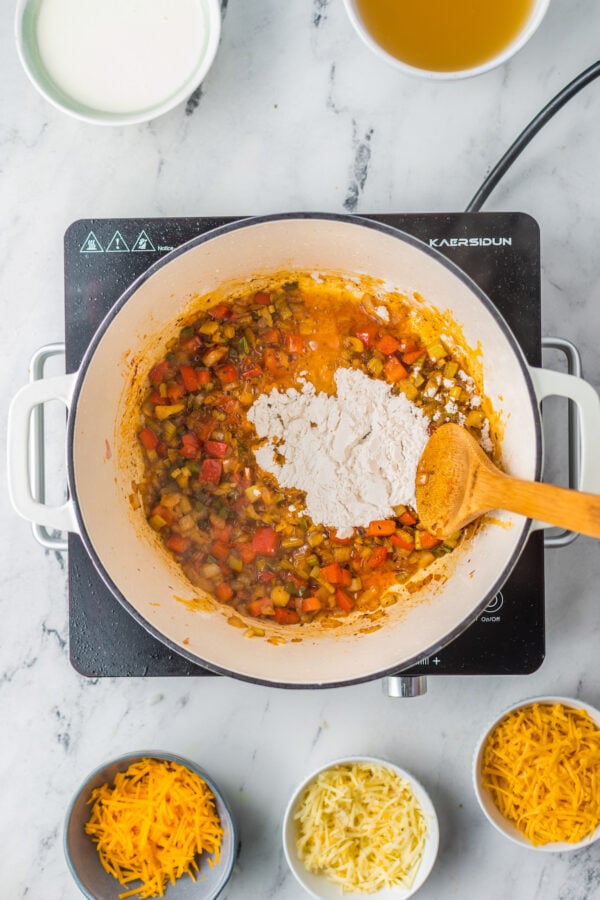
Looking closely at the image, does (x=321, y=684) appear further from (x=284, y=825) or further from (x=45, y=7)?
(x=45, y=7)

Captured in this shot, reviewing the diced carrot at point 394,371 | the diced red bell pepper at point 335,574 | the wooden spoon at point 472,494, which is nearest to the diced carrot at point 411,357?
the diced carrot at point 394,371

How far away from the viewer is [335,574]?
140cm

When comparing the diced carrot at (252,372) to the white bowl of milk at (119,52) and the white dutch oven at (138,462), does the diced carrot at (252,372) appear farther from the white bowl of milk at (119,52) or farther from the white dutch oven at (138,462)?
the white bowl of milk at (119,52)

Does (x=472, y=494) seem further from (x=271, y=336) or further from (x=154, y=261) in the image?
(x=154, y=261)

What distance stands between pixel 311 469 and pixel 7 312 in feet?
2.02

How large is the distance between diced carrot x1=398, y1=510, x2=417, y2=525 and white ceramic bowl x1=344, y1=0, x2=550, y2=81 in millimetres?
680

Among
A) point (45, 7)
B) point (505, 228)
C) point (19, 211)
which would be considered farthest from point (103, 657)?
point (45, 7)

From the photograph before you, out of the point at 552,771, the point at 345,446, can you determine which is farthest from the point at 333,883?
the point at 345,446

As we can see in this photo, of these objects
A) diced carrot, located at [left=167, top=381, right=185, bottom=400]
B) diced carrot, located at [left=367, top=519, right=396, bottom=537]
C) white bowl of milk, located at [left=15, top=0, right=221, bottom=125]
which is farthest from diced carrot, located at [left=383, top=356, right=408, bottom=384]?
white bowl of milk, located at [left=15, top=0, right=221, bottom=125]

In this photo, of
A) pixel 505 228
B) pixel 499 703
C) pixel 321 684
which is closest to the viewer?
pixel 321 684

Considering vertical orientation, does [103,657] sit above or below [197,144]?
below

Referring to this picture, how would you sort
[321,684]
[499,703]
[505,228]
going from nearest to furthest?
[321,684] → [505,228] → [499,703]

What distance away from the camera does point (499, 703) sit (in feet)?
5.01

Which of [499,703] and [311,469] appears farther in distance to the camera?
[499,703]
